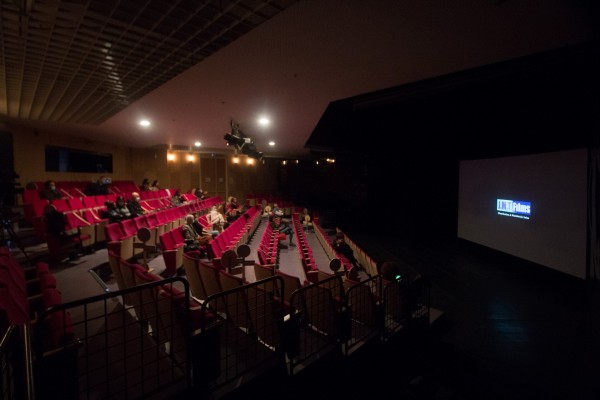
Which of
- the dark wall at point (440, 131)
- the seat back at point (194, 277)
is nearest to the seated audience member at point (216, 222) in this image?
the seat back at point (194, 277)

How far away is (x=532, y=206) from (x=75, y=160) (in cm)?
1206

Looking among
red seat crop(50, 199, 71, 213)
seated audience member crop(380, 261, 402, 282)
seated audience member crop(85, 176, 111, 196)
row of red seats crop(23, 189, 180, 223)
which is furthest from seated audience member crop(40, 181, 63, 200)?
seated audience member crop(380, 261, 402, 282)

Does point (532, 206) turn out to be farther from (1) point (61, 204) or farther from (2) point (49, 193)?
(2) point (49, 193)

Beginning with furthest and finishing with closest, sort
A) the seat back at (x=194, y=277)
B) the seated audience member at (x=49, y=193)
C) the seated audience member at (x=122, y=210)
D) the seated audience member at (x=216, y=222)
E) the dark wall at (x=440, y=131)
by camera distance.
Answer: the seated audience member at (x=216, y=222) < the seated audience member at (x=49, y=193) < the seated audience member at (x=122, y=210) < the dark wall at (x=440, y=131) < the seat back at (x=194, y=277)

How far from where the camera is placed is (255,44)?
2.49 m

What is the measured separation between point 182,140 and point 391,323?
7926mm

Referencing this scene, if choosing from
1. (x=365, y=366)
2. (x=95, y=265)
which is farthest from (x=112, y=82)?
(x=365, y=366)

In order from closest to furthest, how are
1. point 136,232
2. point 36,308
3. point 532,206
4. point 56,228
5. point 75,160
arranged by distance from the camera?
point 36,308
point 56,228
point 136,232
point 532,206
point 75,160

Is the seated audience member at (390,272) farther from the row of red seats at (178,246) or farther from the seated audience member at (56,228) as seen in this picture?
the seated audience member at (56,228)

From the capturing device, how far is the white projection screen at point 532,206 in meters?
4.63

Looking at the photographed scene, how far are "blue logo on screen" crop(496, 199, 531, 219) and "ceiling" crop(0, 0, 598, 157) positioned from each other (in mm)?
4118

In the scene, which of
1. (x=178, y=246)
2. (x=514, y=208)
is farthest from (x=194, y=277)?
(x=514, y=208)

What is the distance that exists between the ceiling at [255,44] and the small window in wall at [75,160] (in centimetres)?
407

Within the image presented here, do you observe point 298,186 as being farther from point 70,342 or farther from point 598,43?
point 70,342
